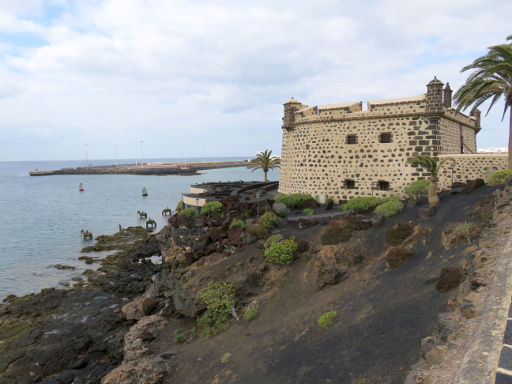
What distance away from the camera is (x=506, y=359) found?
5.25 m

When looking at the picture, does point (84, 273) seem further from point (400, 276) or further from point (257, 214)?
point (400, 276)

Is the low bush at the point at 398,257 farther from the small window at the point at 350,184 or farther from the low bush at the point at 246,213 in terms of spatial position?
the small window at the point at 350,184

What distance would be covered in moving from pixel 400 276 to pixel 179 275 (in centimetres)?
1616

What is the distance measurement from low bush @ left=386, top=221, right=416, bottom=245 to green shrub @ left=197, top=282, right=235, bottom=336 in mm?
9645

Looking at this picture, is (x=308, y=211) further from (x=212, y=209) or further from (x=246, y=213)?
(x=212, y=209)

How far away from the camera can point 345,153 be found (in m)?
29.7

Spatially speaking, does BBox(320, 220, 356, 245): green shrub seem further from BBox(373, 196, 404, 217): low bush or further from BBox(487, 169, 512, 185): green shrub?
BBox(487, 169, 512, 185): green shrub

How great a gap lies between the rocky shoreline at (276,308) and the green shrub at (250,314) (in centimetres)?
30

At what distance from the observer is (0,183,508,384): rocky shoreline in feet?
32.7

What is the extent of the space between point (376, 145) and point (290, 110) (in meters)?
9.57

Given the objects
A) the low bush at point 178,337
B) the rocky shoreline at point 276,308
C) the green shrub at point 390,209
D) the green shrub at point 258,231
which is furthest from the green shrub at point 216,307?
the green shrub at point 390,209

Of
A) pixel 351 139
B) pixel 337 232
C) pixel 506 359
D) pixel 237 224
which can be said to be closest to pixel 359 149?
pixel 351 139

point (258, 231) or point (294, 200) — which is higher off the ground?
point (294, 200)

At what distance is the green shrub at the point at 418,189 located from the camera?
2472 cm
